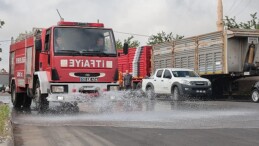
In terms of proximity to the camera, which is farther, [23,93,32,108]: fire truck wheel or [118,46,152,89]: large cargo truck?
[118,46,152,89]: large cargo truck

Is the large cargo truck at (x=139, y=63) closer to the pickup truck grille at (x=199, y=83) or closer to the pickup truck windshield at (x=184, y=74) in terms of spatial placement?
the pickup truck windshield at (x=184, y=74)

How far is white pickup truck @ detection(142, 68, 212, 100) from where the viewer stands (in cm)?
2011

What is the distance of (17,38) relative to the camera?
16703 mm

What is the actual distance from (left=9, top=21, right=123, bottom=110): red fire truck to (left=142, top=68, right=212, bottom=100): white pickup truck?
763cm

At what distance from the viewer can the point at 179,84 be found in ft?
66.6

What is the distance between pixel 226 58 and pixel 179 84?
2.73 m

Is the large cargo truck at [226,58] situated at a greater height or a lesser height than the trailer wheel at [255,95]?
greater

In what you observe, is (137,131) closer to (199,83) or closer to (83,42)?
(83,42)

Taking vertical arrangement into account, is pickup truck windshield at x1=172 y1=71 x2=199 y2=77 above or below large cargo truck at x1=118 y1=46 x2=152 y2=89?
below

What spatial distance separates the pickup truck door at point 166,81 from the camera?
69.7 ft

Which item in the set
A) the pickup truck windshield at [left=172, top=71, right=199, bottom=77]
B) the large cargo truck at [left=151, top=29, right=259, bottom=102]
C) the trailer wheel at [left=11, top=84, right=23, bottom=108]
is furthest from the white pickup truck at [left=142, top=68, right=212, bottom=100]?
the trailer wheel at [left=11, top=84, right=23, bottom=108]

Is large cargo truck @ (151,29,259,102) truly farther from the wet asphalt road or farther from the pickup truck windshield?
the wet asphalt road

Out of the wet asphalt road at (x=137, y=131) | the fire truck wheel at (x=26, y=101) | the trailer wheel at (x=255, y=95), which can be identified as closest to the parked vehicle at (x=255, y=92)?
the trailer wheel at (x=255, y=95)

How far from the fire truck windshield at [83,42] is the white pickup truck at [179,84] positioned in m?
7.62
